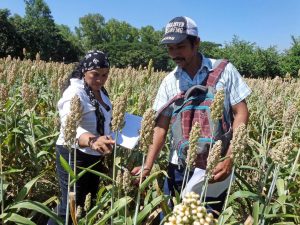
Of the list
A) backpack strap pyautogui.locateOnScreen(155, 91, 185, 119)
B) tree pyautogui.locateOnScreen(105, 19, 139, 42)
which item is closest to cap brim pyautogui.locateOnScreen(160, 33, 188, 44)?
backpack strap pyautogui.locateOnScreen(155, 91, 185, 119)

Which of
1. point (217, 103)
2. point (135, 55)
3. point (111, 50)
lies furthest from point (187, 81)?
point (111, 50)

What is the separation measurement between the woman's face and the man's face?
59 cm

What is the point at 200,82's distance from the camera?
2994 millimetres

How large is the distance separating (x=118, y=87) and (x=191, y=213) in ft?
21.3

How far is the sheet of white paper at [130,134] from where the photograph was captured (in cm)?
275

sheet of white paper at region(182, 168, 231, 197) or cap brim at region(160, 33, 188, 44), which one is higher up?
cap brim at region(160, 33, 188, 44)

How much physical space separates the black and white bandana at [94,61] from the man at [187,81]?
52 cm

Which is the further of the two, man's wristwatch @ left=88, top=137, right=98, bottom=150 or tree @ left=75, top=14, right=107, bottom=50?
tree @ left=75, top=14, right=107, bottom=50

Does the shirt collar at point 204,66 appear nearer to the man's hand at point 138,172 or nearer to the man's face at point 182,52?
the man's face at point 182,52

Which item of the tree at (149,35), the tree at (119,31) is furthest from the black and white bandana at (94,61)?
the tree at (119,31)

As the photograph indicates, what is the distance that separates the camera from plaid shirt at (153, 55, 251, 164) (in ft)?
9.66

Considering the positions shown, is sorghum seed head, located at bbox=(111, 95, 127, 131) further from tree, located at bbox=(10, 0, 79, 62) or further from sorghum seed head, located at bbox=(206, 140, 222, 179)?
tree, located at bbox=(10, 0, 79, 62)

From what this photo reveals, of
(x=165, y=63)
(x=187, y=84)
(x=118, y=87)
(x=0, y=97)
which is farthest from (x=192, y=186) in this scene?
(x=165, y=63)

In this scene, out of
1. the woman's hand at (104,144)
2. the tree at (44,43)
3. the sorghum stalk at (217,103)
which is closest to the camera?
the sorghum stalk at (217,103)
